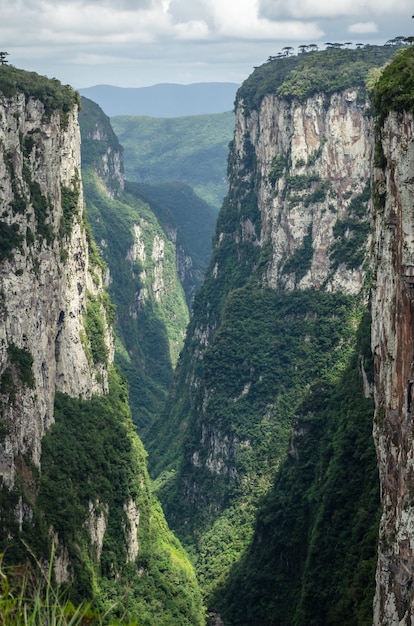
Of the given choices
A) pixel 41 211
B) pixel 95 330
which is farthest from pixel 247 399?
pixel 41 211

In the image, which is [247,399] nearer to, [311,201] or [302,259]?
[302,259]

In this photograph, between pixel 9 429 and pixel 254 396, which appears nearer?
pixel 9 429

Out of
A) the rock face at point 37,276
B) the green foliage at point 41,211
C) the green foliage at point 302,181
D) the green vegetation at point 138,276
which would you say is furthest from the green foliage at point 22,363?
the green vegetation at point 138,276

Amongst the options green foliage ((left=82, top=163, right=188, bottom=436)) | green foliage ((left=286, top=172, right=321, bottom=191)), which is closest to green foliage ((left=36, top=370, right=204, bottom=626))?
green foliage ((left=286, top=172, right=321, bottom=191))

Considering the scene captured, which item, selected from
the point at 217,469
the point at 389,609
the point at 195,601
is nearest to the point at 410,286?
the point at 389,609

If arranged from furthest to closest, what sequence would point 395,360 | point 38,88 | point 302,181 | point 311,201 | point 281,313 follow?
point 281,313, point 302,181, point 311,201, point 38,88, point 395,360

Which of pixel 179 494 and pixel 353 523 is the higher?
pixel 353 523

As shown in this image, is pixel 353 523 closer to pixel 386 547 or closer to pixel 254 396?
pixel 386 547
